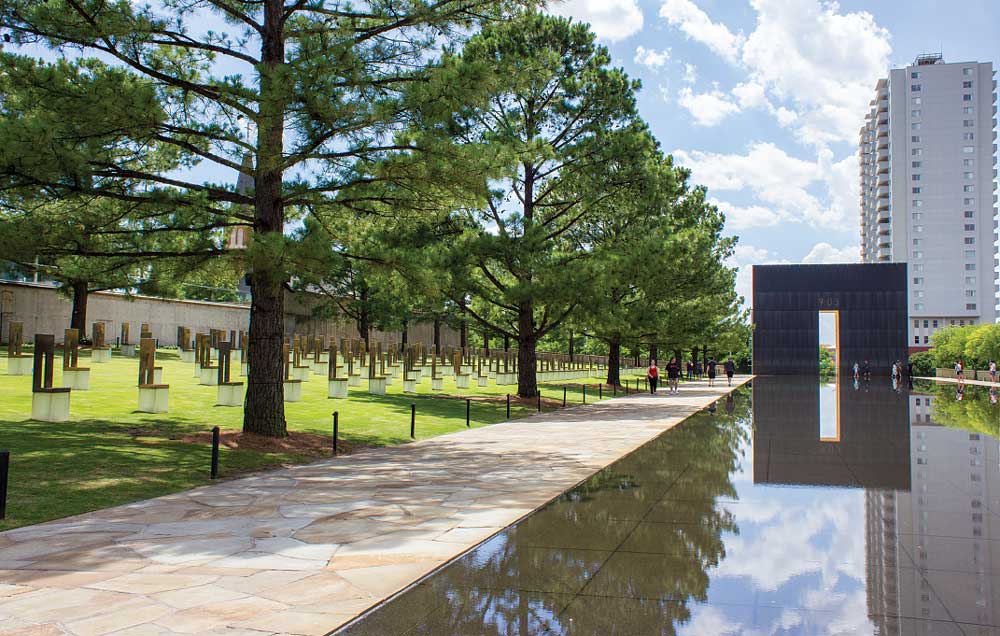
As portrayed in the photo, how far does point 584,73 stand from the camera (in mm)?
23859

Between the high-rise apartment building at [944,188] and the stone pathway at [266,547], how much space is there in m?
109

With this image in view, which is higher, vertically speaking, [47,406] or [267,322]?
[267,322]

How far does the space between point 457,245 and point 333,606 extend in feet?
58.4

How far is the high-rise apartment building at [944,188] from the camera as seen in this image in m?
104

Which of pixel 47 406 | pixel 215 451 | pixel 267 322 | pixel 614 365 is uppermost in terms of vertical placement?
pixel 267 322

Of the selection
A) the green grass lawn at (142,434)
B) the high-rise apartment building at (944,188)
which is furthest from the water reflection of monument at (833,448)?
the high-rise apartment building at (944,188)

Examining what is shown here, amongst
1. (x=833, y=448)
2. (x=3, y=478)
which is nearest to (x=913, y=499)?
(x=833, y=448)

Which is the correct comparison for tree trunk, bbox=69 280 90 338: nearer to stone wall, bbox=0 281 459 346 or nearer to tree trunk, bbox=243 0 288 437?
stone wall, bbox=0 281 459 346

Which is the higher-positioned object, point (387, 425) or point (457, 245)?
point (457, 245)

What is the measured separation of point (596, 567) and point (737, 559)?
3.88ft

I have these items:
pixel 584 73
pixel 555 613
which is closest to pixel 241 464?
pixel 555 613

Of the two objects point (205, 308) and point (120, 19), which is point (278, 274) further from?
point (205, 308)

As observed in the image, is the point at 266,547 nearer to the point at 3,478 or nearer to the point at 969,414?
the point at 3,478

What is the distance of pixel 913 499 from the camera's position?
8.70 m
